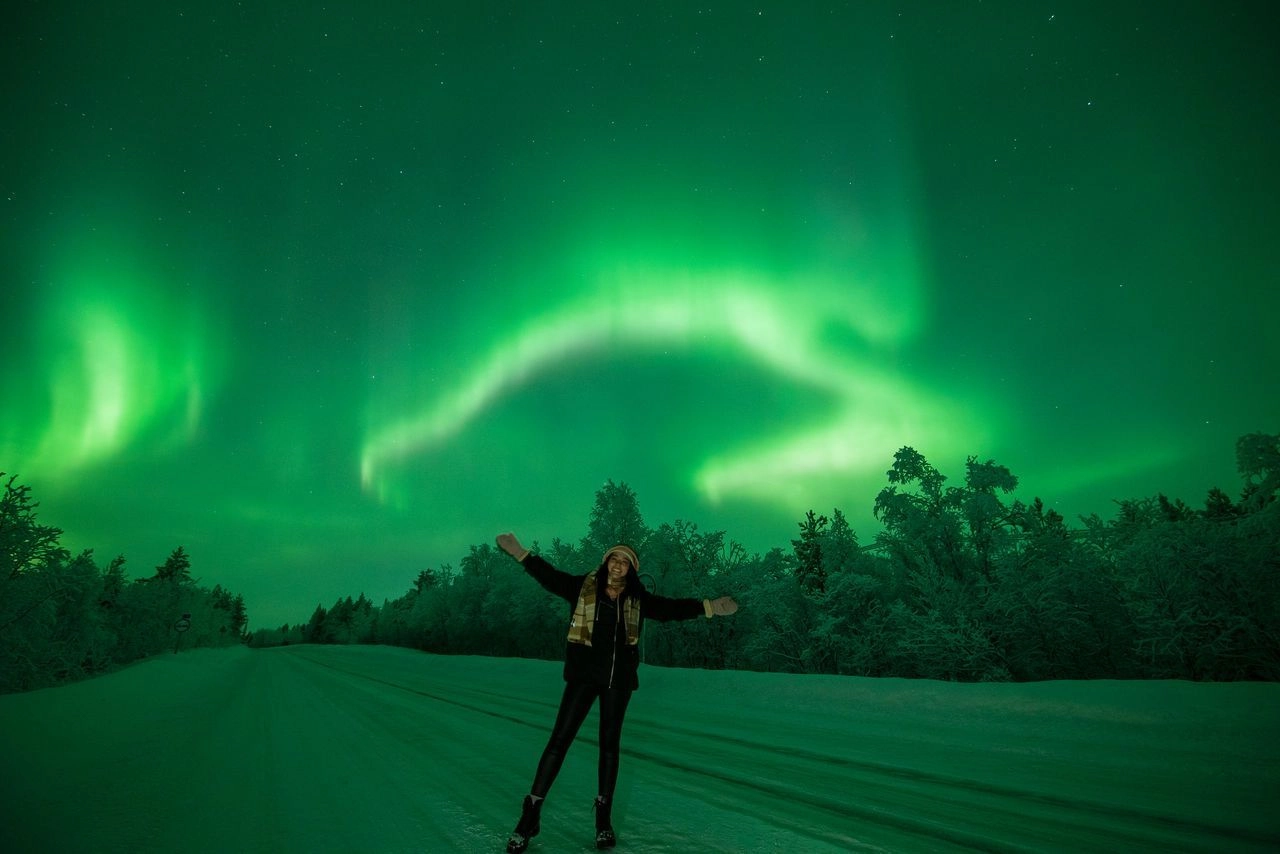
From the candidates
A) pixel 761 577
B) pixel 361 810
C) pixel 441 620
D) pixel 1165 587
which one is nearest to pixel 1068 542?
pixel 1165 587

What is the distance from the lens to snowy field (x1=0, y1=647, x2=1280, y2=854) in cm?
390

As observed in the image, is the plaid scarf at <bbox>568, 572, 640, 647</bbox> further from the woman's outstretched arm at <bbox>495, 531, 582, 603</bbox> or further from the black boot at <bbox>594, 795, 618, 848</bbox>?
the black boot at <bbox>594, 795, 618, 848</bbox>

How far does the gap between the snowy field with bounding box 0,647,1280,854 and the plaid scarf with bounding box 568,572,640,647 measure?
1309 mm

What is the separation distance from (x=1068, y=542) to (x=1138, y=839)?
24.8 m

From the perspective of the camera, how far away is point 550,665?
23.7 m

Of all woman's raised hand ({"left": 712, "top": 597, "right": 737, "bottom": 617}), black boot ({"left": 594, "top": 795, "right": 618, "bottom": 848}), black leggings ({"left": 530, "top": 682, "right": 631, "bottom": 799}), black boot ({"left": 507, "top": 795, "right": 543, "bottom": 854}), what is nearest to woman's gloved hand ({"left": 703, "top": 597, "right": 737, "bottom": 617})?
woman's raised hand ({"left": 712, "top": 597, "right": 737, "bottom": 617})

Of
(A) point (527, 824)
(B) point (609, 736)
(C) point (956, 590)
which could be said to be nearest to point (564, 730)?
(B) point (609, 736)

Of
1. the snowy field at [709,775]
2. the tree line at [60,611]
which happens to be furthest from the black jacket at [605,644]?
the tree line at [60,611]

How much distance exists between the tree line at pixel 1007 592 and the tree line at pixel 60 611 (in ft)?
82.7

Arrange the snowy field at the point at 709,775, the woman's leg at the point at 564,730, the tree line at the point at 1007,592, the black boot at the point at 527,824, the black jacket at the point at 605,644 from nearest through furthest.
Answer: the black boot at the point at 527,824 < the woman's leg at the point at 564,730 < the black jacket at the point at 605,644 < the snowy field at the point at 709,775 < the tree line at the point at 1007,592

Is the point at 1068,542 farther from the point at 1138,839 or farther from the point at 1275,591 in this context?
the point at 1138,839

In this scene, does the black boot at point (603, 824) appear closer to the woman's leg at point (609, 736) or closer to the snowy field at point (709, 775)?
the woman's leg at point (609, 736)

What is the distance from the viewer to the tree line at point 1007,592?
1958 centimetres

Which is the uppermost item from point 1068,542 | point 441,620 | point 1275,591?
point 1068,542
